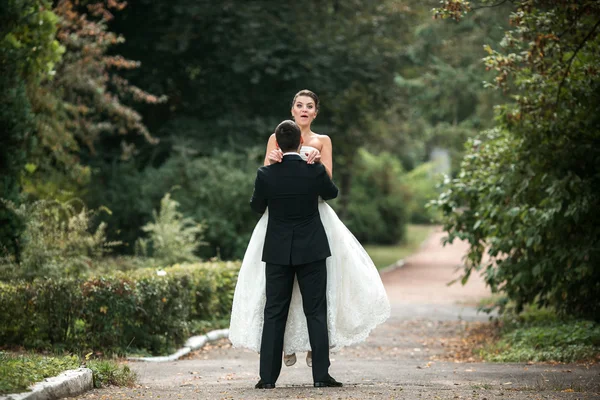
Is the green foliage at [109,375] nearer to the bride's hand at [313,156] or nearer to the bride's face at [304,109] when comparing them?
Result: the bride's hand at [313,156]

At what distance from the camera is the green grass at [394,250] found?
34.0 metres

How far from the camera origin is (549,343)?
1021cm

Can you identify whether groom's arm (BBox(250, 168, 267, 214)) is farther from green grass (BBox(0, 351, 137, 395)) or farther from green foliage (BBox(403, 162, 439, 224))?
green foliage (BBox(403, 162, 439, 224))

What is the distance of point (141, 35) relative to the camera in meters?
24.3

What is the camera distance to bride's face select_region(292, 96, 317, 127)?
290 inches

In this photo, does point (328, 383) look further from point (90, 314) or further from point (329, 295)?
point (90, 314)

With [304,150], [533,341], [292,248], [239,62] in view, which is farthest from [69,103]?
[292,248]

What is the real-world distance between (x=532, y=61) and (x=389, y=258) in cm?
2544

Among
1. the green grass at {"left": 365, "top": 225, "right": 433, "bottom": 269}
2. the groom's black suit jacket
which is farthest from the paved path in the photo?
the green grass at {"left": 365, "top": 225, "right": 433, "bottom": 269}

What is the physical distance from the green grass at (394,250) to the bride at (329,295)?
75.1 feet

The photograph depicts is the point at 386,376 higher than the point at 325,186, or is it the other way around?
the point at 325,186

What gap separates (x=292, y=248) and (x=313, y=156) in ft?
2.43

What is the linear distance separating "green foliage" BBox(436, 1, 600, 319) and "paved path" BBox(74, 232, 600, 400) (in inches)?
71.3

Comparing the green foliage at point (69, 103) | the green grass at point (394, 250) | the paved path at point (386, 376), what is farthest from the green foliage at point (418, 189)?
the paved path at point (386, 376)
